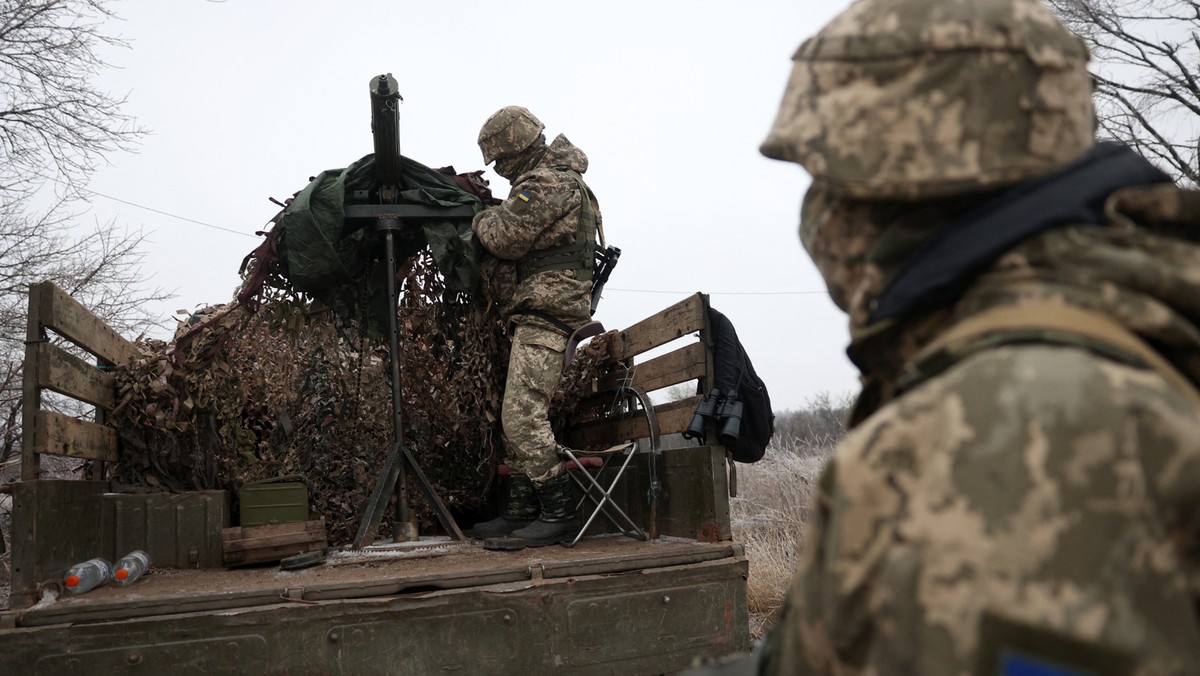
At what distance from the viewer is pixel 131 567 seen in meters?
3.53

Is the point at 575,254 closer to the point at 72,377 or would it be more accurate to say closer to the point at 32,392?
the point at 72,377

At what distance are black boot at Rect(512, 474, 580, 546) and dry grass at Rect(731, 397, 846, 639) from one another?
1.67m

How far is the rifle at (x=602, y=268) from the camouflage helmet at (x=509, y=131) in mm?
672

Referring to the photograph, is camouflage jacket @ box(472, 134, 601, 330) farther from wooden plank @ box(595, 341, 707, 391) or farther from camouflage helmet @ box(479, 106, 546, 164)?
wooden plank @ box(595, 341, 707, 391)

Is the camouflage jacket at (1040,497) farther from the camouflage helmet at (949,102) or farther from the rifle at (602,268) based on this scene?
the rifle at (602,268)

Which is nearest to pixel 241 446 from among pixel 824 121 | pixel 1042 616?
pixel 824 121

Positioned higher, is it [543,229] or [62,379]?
[543,229]

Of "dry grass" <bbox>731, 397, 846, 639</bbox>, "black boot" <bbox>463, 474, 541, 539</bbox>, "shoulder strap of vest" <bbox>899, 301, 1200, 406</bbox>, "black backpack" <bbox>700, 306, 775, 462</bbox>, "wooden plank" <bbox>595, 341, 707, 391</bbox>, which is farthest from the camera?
"dry grass" <bbox>731, 397, 846, 639</bbox>

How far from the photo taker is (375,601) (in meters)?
3.13

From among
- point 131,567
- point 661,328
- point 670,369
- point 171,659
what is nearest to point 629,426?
point 670,369

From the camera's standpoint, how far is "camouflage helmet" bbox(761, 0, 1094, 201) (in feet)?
3.66

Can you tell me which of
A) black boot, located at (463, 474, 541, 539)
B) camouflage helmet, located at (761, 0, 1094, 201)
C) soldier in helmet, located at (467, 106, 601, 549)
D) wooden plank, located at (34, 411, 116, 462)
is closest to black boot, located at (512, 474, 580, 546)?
soldier in helmet, located at (467, 106, 601, 549)

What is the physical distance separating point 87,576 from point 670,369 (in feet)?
8.14

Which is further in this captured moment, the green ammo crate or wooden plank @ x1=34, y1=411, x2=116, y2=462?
the green ammo crate
